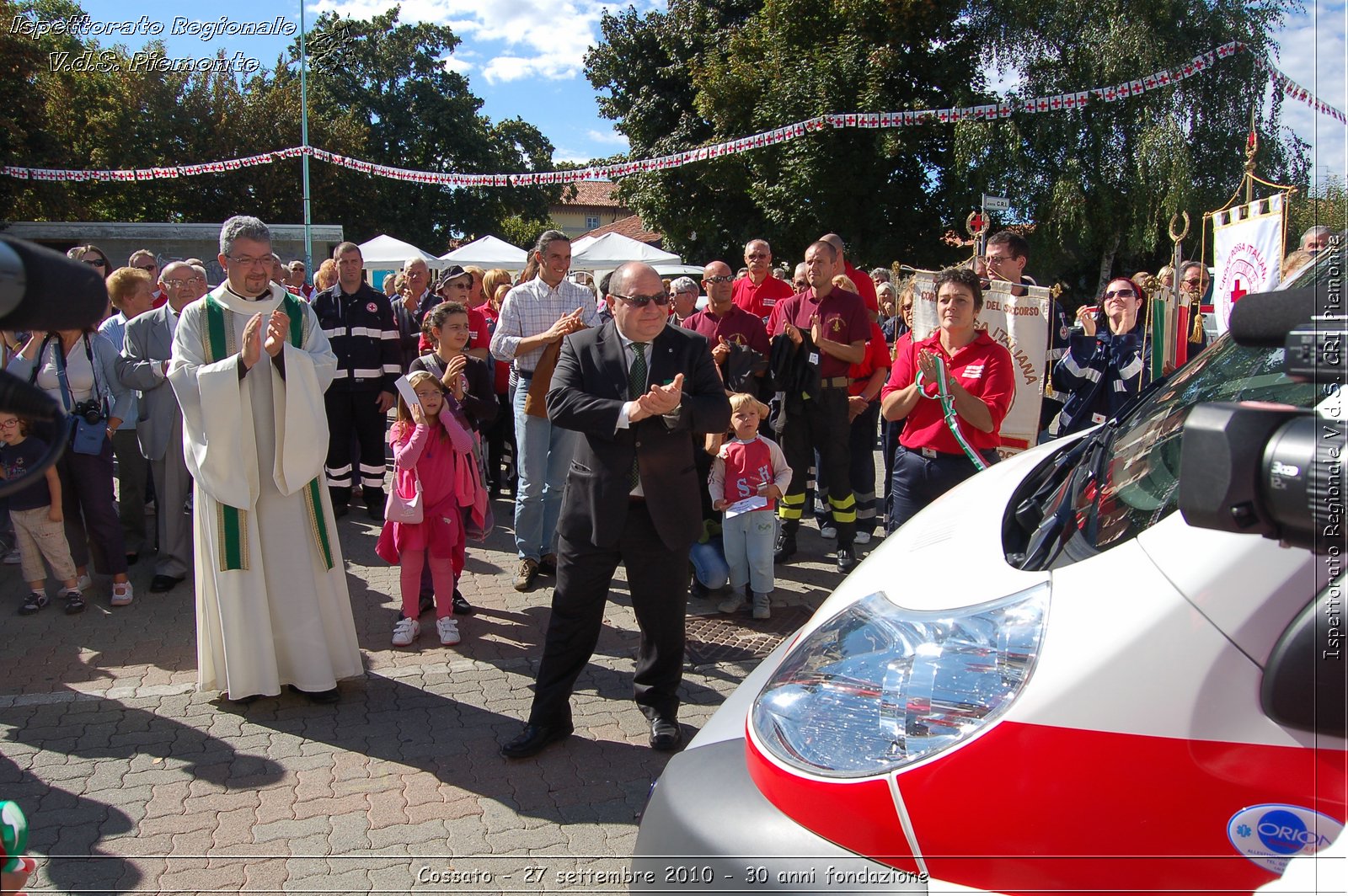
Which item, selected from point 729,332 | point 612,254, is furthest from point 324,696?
point 612,254

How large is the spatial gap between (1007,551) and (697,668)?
3.10 m

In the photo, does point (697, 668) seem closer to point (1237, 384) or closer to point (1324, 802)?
point (1237, 384)

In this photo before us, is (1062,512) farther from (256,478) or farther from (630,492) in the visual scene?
(256,478)

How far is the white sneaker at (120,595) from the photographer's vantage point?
5871 mm

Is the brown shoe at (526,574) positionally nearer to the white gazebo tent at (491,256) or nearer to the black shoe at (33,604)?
the black shoe at (33,604)

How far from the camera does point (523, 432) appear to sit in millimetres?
6137

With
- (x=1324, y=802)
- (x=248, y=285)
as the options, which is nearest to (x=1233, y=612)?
(x=1324, y=802)

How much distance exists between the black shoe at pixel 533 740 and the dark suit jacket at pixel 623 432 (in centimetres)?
85

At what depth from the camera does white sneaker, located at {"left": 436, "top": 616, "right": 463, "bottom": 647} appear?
17.1 ft

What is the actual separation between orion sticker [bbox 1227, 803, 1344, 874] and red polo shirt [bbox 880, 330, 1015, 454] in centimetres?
315

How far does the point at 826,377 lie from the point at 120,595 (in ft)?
15.8

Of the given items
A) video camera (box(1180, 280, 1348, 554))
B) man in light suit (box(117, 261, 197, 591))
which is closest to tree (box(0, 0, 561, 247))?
man in light suit (box(117, 261, 197, 591))

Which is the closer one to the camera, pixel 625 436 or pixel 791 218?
pixel 625 436

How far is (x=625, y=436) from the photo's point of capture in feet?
12.5
